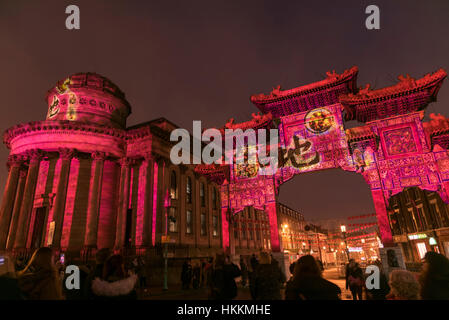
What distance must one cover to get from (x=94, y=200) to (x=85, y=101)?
14421 millimetres

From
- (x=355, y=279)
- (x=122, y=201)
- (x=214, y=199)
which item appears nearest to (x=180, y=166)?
(x=122, y=201)

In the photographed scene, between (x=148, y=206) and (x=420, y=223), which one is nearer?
(x=148, y=206)

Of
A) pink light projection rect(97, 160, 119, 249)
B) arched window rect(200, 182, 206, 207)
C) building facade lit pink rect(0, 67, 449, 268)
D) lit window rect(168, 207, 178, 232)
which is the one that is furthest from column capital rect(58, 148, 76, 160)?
arched window rect(200, 182, 206, 207)

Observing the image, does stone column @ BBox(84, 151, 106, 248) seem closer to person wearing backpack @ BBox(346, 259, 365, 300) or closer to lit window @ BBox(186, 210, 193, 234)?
lit window @ BBox(186, 210, 193, 234)

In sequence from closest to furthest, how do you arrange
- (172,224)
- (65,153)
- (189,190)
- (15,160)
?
(65,153)
(15,160)
(172,224)
(189,190)

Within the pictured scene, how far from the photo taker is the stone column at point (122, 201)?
2698cm

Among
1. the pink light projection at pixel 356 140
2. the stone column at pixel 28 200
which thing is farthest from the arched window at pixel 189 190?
the pink light projection at pixel 356 140

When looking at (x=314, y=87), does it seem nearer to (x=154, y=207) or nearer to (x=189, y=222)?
(x=154, y=207)

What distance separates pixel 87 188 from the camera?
1120 inches

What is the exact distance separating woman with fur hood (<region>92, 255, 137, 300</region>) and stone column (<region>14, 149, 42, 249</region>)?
91.9 feet

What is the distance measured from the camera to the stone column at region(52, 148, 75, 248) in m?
24.5

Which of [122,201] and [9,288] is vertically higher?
[122,201]

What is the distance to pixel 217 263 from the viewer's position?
21.0 feet

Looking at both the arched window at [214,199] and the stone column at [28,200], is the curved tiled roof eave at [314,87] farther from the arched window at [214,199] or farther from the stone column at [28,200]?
the arched window at [214,199]
